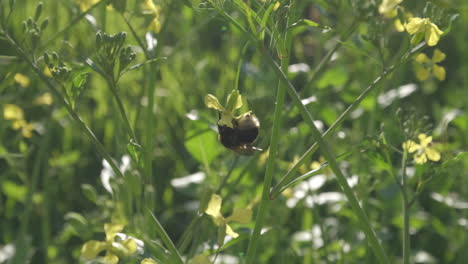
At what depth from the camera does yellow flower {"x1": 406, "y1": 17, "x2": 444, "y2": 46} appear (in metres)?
1.06

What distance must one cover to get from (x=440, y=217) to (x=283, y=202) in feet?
2.71

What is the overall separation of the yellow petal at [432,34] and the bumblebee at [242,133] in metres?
0.31

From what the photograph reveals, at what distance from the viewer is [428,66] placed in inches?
50.5

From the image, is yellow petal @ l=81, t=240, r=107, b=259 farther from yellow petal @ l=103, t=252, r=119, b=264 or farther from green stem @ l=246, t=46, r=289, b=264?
green stem @ l=246, t=46, r=289, b=264

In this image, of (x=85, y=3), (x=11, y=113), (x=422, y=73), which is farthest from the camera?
(x=11, y=113)

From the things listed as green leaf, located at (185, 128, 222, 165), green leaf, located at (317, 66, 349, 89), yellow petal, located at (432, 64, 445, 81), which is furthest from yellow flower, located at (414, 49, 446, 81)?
green leaf, located at (317, 66, 349, 89)

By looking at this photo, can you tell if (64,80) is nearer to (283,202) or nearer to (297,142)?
(283,202)

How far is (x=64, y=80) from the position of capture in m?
1.11

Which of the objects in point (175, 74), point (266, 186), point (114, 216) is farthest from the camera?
point (175, 74)

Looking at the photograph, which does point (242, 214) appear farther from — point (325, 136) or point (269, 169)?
point (325, 136)

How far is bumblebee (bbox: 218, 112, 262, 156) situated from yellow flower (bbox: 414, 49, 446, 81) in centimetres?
36

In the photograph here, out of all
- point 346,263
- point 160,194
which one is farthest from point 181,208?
point 346,263

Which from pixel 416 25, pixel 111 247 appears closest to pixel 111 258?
pixel 111 247

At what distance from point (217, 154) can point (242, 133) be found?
66 cm
